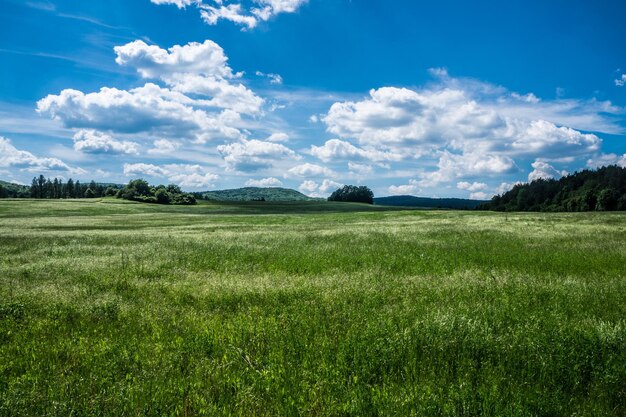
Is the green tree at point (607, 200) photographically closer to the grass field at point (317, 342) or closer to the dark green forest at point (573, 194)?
the dark green forest at point (573, 194)

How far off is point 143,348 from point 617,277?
1359 centimetres

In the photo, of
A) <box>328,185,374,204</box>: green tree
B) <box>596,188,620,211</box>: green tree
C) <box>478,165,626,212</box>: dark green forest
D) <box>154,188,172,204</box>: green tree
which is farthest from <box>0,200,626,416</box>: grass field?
<box>328,185,374,204</box>: green tree

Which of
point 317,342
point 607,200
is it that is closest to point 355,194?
point 607,200

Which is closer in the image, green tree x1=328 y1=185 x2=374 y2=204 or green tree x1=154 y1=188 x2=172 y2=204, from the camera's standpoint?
green tree x1=154 y1=188 x2=172 y2=204

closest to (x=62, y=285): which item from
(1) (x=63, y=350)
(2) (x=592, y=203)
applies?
(1) (x=63, y=350)

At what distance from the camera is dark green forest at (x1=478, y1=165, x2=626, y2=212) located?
3457 inches

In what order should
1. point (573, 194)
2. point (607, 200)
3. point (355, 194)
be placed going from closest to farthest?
point (607, 200), point (573, 194), point (355, 194)

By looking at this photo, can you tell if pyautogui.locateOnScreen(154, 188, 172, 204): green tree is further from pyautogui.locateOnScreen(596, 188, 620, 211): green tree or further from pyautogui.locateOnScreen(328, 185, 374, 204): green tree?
pyautogui.locateOnScreen(596, 188, 620, 211): green tree

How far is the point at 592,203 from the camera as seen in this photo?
3698 inches

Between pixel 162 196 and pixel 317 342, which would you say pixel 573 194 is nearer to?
pixel 317 342

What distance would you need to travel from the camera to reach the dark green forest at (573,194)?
288ft

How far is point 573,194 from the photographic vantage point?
11338cm

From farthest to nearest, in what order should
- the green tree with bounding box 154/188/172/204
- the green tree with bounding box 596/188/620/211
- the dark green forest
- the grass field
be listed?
the green tree with bounding box 154/188/172/204 < the dark green forest < the green tree with bounding box 596/188/620/211 < the grass field

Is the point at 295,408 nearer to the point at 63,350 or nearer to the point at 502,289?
the point at 63,350
